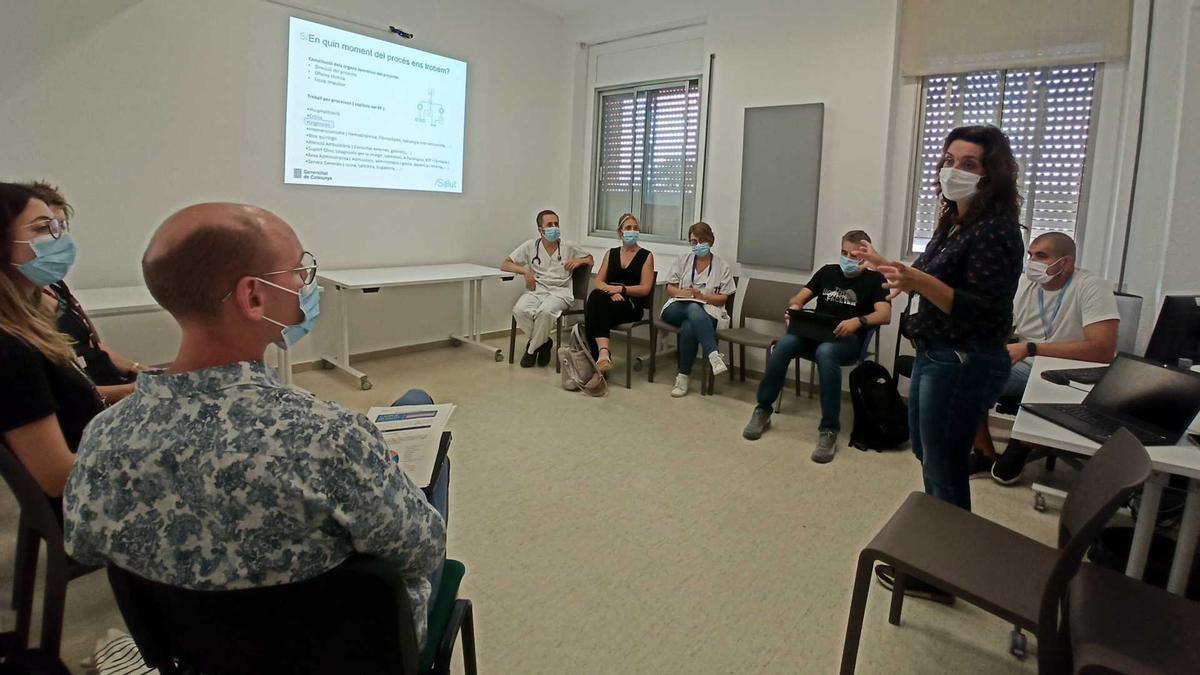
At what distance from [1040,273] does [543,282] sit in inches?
126

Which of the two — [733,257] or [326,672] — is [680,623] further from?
[733,257]

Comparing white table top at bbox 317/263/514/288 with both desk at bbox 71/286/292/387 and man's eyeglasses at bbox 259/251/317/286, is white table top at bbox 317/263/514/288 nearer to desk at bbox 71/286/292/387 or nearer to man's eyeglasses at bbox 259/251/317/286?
desk at bbox 71/286/292/387

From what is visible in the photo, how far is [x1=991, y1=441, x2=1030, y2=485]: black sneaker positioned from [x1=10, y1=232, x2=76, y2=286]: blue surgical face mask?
12.1 feet

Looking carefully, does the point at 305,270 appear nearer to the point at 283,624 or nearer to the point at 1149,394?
the point at 283,624

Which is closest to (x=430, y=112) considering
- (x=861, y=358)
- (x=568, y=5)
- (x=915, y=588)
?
(x=568, y=5)

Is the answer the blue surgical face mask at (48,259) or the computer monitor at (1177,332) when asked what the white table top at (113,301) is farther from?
the computer monitor at (1177,332)

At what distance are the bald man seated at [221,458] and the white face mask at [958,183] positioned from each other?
1.70 meters

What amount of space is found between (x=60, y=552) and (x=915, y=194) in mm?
4366

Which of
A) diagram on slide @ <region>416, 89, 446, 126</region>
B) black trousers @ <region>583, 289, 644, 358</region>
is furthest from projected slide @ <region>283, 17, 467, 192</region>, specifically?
black trousers @ <region>583, 289, 644, 358</region>

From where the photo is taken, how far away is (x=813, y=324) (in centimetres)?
376

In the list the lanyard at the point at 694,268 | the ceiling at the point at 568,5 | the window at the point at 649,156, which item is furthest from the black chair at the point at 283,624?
the ceiling at the point at 568,5

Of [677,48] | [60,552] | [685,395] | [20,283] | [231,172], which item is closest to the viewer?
[60,552]

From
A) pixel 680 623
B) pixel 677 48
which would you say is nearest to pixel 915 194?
pixel 677 48

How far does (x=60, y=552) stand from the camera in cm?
140
